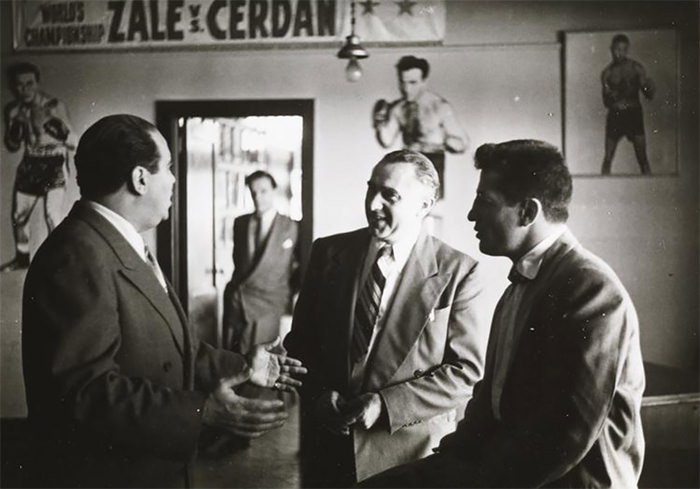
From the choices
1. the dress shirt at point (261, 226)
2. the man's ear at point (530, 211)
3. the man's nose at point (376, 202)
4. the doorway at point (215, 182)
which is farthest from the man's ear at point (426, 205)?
the dress shirt at point (261, 226)

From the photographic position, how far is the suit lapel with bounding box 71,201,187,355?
55.1 inches

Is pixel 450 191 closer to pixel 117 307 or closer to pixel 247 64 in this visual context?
pixel 247 64

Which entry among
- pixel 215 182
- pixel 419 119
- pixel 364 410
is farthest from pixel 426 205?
pixel 215 182

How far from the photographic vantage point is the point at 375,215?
1802 mm

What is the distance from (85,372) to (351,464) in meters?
0.82

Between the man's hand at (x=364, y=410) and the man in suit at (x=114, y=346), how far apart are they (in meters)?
0.27

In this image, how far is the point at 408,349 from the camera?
176cm

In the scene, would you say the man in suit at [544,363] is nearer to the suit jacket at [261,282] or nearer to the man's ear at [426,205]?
the man's ear at [426,205]

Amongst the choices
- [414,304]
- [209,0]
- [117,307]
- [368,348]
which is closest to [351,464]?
[368,348]

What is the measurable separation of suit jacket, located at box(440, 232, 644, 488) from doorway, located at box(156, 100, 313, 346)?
1517 millimetres

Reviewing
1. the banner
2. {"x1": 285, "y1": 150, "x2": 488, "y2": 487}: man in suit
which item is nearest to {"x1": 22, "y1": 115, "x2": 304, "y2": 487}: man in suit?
{"x1": 285, "y1": 150, "x2": 488, "y2": 487}: man in suit

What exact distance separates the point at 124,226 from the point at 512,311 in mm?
924

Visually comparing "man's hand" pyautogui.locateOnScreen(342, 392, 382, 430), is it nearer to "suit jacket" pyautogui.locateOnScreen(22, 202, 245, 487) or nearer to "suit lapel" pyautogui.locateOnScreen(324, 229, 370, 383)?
"suit lapel" pyautogui.locateOnScreen(324, 229, 370, 383)

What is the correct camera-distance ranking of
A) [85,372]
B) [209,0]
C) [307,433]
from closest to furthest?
1. [85,372]
2. [307,433]
3. [209,0]
